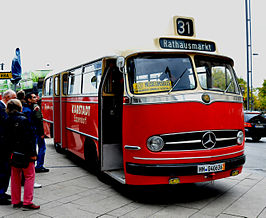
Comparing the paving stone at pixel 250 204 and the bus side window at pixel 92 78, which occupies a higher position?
the bus side window at pixel 92 78

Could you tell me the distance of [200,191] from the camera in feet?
22.3

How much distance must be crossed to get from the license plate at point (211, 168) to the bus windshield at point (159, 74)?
1.38m

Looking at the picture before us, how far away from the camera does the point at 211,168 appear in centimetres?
579

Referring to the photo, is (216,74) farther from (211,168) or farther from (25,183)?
(25,183)

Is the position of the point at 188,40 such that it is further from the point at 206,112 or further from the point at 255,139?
the point at 255,139

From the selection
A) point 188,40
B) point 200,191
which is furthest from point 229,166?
point 188,40

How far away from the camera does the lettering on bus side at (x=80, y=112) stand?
804cm

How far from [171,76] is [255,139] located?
45.7ft

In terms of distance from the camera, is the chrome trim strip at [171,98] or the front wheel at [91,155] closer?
the chrome trim strip at [171,98]

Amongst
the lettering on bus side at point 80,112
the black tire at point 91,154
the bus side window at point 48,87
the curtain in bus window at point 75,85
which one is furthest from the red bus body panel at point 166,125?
the bus side window at point 48,87

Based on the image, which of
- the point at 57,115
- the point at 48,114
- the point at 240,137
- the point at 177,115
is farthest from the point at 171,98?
the point at 48,114

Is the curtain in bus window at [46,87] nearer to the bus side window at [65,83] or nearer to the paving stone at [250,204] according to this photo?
the bus side window at [65,83]

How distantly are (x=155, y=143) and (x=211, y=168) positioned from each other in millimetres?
1066

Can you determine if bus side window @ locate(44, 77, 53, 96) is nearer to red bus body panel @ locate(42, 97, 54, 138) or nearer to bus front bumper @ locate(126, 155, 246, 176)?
red bus body panel @ locate(42, 97, 54, 138)
